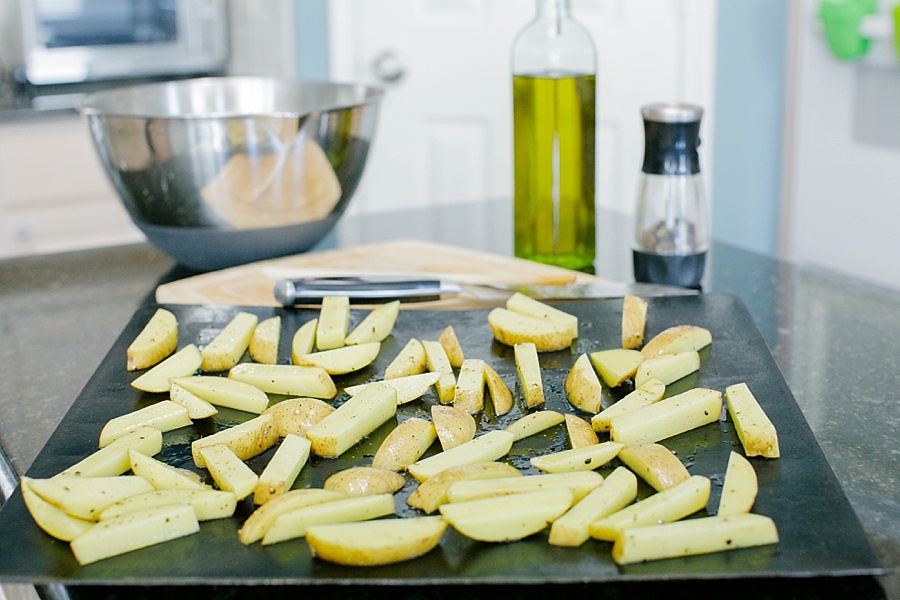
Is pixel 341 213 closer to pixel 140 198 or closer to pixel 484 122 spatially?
pixel 140 198

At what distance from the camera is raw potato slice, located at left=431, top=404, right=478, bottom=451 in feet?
3.26

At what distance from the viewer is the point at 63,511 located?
2.75 feet

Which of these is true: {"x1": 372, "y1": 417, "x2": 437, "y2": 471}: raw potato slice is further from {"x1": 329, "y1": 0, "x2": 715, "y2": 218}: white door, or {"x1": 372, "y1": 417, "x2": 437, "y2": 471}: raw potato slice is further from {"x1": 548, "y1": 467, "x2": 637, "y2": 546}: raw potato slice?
{"x1": 329, "y1": 0, "x2": 715, "y2": 218}: white door

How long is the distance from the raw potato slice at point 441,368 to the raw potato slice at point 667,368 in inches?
8.1

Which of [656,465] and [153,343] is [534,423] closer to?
[656,465]

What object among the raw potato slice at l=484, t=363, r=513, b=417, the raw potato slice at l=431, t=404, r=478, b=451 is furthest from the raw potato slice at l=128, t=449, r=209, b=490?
the raw potato slice at l=484, t=363, r=513, b=417

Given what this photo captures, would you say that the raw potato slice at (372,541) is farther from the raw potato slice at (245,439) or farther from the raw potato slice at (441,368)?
the raw potato slice at (441,368)

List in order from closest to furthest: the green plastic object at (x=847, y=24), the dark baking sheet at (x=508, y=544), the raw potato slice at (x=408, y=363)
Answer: the dark baking sheet at (x=508, y=544)
the raw potato slice at (x=408, y=363)
the green plastic object at (x=847, y=24)

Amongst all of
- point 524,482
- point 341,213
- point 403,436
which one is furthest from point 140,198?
point 524,482

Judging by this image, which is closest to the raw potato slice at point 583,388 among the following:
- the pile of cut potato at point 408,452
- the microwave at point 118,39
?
the pile of cut potato at point 408,452

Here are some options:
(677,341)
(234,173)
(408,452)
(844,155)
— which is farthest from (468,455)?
(844,155)

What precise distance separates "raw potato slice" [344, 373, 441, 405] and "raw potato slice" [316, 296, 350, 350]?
16 centimetres

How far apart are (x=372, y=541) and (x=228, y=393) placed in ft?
1.28

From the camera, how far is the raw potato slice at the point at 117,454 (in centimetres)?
92
